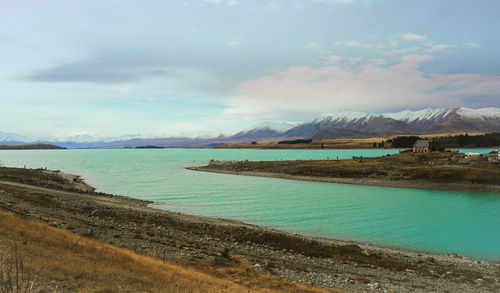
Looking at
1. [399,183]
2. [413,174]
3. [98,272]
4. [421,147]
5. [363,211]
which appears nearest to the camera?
[98,272]

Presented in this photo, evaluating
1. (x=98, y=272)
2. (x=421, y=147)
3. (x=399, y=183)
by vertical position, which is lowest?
(x=399, y=183)

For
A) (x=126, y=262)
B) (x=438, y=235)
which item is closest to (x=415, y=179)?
(x=438, y=235)

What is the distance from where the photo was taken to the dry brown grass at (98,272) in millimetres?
9305

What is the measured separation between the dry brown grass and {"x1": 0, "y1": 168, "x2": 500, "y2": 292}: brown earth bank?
129 millimetres

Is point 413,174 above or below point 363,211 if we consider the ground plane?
above

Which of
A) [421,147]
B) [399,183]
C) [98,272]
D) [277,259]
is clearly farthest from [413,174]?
[421,147]

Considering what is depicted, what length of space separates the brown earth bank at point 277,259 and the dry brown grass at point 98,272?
5.1 inches

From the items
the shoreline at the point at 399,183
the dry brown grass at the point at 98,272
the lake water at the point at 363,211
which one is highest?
the dry brown grass at the point at 98,272

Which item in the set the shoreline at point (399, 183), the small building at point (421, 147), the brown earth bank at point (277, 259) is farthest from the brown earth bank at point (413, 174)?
the brown earth bank at point (277, 259)

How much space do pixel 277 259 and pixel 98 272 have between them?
11477 mm

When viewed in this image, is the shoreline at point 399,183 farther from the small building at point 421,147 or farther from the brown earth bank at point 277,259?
the small building at point 421,147

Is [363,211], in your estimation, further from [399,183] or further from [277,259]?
[399,183]

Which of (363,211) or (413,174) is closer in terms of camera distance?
(363,211)

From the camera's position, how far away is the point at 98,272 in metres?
10.1
